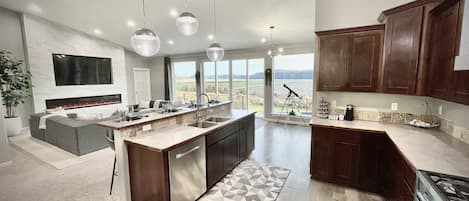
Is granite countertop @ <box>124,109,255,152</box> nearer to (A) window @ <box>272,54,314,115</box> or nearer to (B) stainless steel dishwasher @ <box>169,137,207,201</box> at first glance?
(B) stainless steel dishwasher @ <box>169,137,207,201</box>

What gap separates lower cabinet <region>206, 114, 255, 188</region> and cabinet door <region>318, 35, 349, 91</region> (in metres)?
1.44

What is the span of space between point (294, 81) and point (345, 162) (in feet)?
14.6

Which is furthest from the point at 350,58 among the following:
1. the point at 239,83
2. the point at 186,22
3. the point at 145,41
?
the point at 239,83

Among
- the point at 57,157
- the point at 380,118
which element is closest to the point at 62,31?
the point at 57,157

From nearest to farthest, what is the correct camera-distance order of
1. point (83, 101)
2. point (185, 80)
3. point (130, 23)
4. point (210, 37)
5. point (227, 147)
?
1. point (227, 147)
2. point (130, 23)
3. point (210, 37)
4. point (83, 101)
5. point (185, 80)

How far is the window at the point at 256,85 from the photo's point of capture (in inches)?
289

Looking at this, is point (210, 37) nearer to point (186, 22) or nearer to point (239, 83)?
point (239, 83)

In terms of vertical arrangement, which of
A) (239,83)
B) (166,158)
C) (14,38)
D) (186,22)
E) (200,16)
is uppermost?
(200,16)

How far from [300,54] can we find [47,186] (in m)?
6.71

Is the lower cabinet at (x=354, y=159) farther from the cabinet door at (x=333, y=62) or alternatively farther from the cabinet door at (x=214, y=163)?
the cabinet door at (x=214, y=163)

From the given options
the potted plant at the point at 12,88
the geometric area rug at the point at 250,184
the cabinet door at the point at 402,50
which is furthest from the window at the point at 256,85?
the potted plant at the point at 12,88

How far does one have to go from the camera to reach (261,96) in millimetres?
7457

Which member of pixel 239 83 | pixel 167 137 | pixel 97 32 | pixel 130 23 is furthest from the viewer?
pixel 239 83

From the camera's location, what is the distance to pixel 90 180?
295 centimetres
